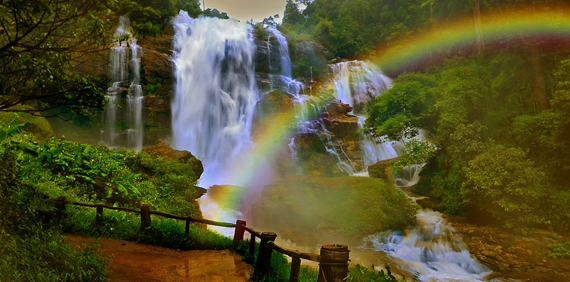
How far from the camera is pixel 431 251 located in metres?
10.7

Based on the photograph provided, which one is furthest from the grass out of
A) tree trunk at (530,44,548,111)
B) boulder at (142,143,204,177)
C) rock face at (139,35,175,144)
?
rock face at (139,35,175,144)

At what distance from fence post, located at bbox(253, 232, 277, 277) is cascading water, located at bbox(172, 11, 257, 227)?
1450 centimetres

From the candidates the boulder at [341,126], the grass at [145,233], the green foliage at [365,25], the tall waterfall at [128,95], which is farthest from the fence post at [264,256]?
the green foliage at [365,25]

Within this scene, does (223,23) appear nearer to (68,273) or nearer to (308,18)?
(308,18)

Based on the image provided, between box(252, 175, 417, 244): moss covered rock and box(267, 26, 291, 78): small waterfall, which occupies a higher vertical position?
box(267, 26, 291, 78): small waterfall

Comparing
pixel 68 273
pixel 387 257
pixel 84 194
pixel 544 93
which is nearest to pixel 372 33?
pixel 544 93

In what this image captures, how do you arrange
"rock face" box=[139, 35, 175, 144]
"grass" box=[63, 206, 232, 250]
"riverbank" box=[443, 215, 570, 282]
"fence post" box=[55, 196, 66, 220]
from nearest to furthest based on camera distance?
"fence post" box=[55, 196, 66, 220], "grass" box=[63, 206, 232, 250], "riverbank" box=[443, 215, 570, 282], "rock face" box=[139, 35, 175, 144]

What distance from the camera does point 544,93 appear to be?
1329 cm

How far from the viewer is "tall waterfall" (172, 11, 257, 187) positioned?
2211 cm

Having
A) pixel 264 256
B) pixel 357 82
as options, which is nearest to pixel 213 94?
pixel 357 82

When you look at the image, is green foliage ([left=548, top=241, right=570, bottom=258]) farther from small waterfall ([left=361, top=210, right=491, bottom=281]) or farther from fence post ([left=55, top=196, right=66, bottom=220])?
fence post ([left=55, top=196, right=66, bottom=220])

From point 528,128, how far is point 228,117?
A: 738 inches

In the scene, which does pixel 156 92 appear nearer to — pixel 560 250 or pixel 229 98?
pixel 229 98

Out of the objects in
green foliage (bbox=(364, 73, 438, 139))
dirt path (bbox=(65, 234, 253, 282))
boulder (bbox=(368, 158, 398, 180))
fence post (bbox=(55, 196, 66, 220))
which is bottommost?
dirt path (bbox=(65, 234, 253, 282))
